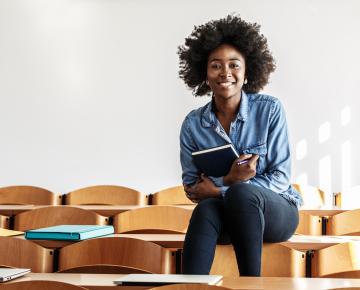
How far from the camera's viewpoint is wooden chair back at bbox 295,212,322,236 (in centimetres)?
347

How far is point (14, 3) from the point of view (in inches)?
251

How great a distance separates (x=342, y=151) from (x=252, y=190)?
3709 mm

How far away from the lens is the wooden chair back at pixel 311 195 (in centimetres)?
516

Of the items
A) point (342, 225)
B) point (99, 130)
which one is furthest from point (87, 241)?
point (99, 130)

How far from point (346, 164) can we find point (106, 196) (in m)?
2.16

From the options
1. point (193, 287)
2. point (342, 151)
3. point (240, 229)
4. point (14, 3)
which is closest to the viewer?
point (193, 287)

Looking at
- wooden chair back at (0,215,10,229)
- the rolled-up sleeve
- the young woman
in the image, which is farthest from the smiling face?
wooden chair back at (0,215,10,229)

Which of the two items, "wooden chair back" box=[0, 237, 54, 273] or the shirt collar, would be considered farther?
the shirt collar

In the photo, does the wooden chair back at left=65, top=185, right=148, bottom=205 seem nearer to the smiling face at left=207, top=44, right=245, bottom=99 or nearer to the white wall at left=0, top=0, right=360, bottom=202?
the white wall at left=0, top=0, right=360, bottom=202

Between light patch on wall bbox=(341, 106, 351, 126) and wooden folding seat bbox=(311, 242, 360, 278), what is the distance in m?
3.64

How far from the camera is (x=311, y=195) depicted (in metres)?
5.24

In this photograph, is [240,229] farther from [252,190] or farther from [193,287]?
[193,287]

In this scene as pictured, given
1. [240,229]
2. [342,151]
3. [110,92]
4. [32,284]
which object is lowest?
[32,284]

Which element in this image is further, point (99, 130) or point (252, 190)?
point (99, 130)
